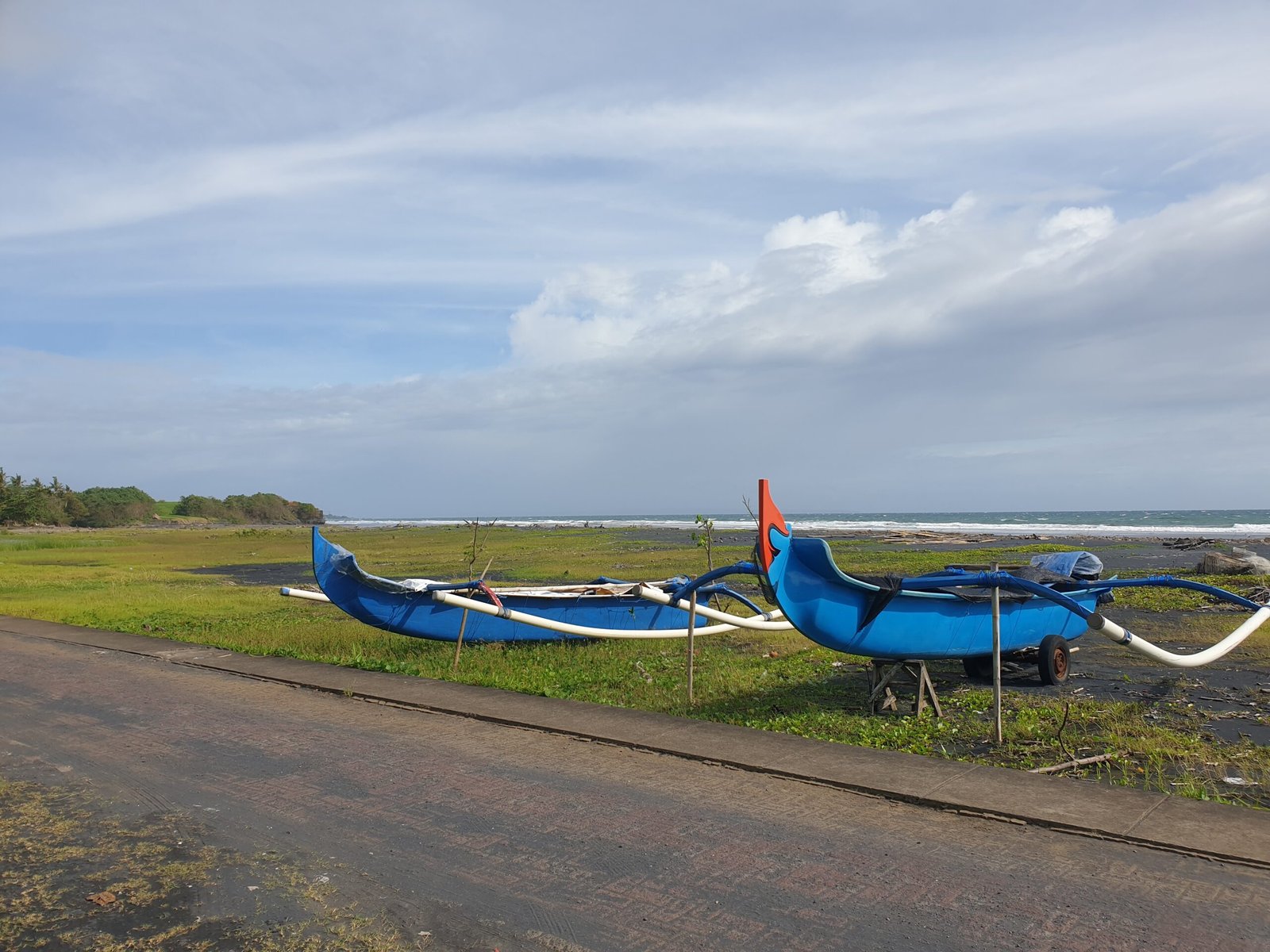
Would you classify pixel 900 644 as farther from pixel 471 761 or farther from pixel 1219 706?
pixel 471 761

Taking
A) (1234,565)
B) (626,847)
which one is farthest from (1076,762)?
(1234,565)

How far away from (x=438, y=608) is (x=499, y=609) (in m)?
1.65

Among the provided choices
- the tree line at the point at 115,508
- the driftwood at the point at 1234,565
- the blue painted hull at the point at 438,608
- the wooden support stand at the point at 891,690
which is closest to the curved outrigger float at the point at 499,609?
the blue painted hull at the point at 438,608

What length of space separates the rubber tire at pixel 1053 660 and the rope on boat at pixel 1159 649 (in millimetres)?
1401

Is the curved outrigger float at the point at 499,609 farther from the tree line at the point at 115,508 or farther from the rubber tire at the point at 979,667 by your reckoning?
the tree line at the point at 115,508

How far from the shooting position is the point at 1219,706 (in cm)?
961

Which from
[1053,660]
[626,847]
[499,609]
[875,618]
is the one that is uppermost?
[875,618]

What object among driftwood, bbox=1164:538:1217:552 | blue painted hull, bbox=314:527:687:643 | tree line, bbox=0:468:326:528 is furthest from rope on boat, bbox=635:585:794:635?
tree line, bbox=0:468:326:528

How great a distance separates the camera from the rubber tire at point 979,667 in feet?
35.0

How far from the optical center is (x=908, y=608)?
8.88 metres

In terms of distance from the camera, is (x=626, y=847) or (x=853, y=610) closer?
(x=626, y=847)

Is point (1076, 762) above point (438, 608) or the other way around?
the other way around

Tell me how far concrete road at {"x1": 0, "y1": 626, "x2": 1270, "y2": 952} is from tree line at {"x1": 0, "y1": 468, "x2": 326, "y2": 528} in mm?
82581

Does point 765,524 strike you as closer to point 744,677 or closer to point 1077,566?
point 744,677
